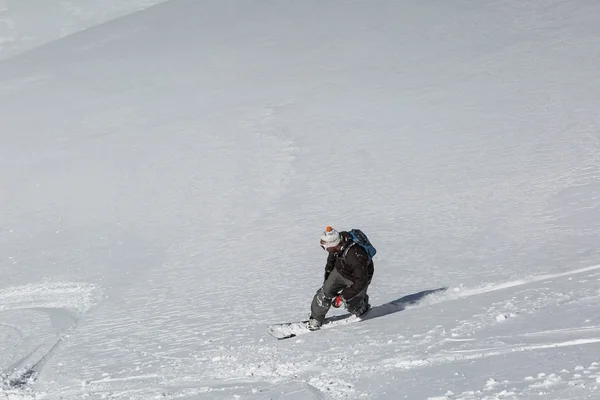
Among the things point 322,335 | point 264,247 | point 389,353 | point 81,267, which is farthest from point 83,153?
point 389,353

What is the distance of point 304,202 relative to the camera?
12.6 m

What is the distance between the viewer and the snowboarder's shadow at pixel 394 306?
8.65 m

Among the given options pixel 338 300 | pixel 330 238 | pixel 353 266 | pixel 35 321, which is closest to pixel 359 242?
pixel 353 266

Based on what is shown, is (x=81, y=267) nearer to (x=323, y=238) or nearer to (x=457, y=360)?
(x=323, y=238)

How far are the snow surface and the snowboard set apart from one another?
12 centimetres

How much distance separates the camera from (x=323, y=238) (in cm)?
805

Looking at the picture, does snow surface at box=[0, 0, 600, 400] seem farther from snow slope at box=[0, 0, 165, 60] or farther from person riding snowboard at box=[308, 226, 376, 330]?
snow slope at box=[0, 0, 165, 60]

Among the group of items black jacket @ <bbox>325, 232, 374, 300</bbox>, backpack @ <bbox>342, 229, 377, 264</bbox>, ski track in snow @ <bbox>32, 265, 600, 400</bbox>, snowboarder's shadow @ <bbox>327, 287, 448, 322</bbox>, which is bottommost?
ski track in snow @ <bbox>32, 265, 600, 400</bbox>

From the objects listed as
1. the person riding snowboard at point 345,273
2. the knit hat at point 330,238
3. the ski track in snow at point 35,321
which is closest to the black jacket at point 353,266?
the person riding snowboard at point 345,273

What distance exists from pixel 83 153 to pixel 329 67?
6.07 m

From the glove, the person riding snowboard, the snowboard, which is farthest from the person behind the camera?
the snowboard

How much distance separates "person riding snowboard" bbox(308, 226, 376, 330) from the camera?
320 inches

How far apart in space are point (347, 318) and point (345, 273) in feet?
2.20

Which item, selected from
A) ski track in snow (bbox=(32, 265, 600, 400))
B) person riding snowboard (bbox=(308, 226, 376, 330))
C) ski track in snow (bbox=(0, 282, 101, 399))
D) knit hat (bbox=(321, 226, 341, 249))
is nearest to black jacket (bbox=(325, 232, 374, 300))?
→ person riding snowboard (bbox=(308, 226, 376, 330))
